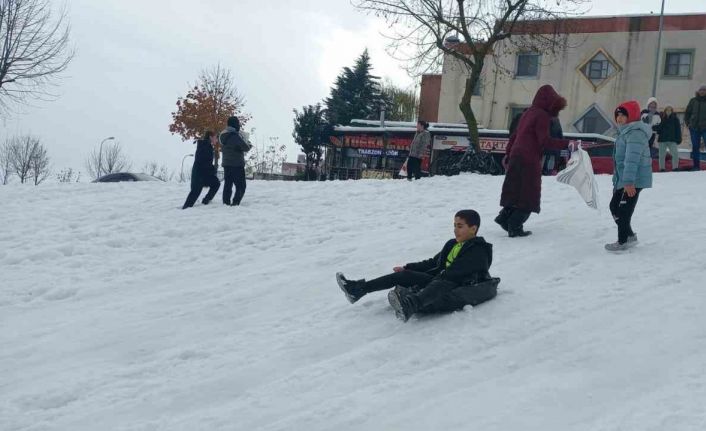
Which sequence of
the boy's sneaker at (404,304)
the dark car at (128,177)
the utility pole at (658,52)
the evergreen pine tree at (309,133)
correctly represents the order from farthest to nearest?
the evergreen pine tree at (309,133)
the utility pole at (658,52)
the dark car at (128,177)
the boy's sneaker at (404,304)

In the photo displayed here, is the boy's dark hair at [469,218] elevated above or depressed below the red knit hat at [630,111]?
below

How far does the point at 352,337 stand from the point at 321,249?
398 cm

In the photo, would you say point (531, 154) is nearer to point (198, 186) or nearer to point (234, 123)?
point (234, 123)

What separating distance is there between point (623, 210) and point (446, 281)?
9.40ft

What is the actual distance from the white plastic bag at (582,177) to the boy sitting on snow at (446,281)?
284cm

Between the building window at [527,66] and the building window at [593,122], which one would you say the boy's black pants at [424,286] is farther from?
the building window at [527,66]

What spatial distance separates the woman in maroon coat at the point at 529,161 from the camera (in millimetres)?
9117

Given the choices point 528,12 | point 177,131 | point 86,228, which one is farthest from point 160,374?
point 177,131

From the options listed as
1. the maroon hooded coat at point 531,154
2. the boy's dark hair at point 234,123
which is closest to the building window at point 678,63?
the boy's dark hair at point 234,123

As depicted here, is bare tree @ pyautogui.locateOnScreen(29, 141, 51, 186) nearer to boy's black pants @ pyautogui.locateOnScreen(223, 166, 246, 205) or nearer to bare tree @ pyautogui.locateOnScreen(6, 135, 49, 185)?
bare tree @ pyautogui.locateOnScreen(6, 135, 49, 185)

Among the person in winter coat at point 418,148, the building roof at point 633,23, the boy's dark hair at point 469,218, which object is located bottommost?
the boy's dark hair at point 469,218

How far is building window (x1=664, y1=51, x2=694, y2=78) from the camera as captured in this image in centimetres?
3656

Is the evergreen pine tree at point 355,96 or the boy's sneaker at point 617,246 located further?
the evergreen pine tree at point 355,96

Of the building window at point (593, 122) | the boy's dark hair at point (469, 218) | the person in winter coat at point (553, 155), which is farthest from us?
the building window at point (593, 122)
